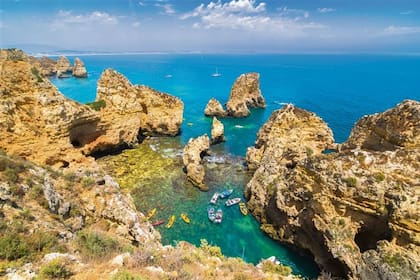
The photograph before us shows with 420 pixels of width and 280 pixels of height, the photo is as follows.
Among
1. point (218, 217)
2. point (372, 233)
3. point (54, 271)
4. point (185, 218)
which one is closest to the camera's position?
point (54, 271)

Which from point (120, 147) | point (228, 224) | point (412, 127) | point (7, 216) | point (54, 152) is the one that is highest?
point (412, 127)

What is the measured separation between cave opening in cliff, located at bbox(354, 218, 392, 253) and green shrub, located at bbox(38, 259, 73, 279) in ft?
58.8

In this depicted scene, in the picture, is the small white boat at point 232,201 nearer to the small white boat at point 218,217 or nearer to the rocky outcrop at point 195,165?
the small white boat at point 218,217

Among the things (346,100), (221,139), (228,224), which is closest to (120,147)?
(221,139)

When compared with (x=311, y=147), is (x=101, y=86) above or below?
above

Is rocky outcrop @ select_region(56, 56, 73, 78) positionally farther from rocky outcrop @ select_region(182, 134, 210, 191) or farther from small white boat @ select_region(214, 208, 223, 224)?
small white boat @ select_region(214, 208, 223, 224)

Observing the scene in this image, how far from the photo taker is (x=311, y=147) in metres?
31.1

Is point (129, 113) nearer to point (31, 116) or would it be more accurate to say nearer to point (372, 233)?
point (31, 116)

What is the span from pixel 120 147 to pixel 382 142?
34.3m

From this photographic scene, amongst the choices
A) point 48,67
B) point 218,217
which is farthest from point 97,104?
point 48,67

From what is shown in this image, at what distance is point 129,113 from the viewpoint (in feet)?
136

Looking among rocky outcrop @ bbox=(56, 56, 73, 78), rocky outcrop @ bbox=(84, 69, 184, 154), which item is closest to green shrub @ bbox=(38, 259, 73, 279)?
rocky outcrop @ bbox=(84, 69, 184, 154)

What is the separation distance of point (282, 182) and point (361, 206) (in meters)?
7.42

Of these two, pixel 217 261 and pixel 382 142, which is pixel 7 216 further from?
pixel 382 142
